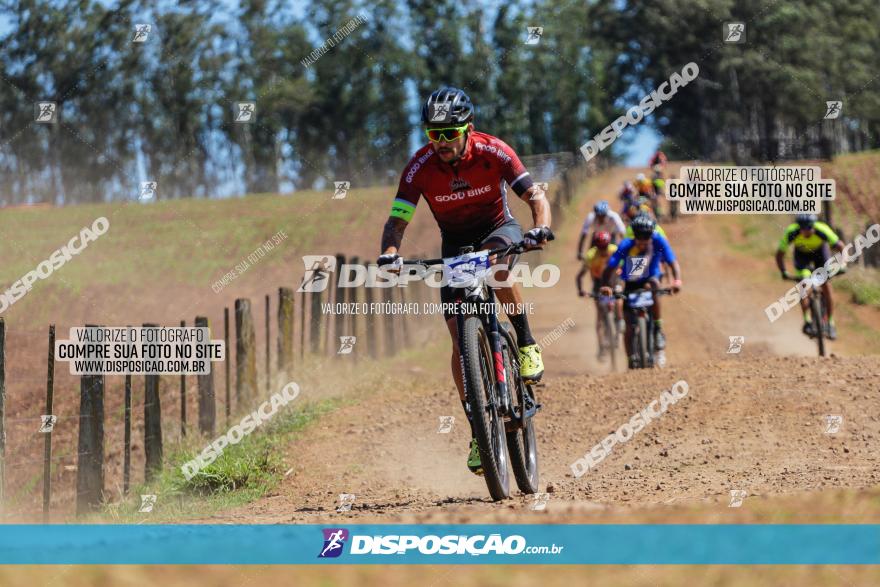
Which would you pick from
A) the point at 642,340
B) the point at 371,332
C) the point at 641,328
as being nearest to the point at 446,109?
the point at 641,328

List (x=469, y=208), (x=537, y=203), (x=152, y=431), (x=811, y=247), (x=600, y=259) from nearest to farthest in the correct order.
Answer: (x=537, y=203) < (x=469, y=208) < (x=152, y=431) < (x=811, y=247) < (x=600, y=259)

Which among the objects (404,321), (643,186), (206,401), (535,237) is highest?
(643,186)

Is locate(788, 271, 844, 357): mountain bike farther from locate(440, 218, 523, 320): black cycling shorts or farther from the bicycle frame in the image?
the bicycle frame

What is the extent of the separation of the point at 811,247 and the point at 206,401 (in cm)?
867

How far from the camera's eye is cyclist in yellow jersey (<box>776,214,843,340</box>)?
14445 mm

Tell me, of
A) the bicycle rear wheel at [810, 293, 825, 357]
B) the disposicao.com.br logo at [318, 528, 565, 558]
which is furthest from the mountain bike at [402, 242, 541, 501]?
the bicycle rear wheel at [810, 293, 825, 357]

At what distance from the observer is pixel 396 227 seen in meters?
7.71

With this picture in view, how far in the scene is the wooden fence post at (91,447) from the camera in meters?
10.2

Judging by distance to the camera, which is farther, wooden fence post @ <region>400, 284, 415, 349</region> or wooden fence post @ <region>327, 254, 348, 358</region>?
wooden fence post @ <region>400, 284, 415, 349</region>

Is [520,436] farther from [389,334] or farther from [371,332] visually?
[389,334]

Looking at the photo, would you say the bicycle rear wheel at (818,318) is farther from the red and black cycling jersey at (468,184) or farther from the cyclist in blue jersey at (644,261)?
the red and black cycling jersey at (468,184)

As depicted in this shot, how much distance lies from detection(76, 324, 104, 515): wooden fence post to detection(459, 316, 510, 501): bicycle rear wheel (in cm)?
462

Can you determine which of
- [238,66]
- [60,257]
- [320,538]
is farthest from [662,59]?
[320,538]

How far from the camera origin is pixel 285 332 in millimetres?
14688
